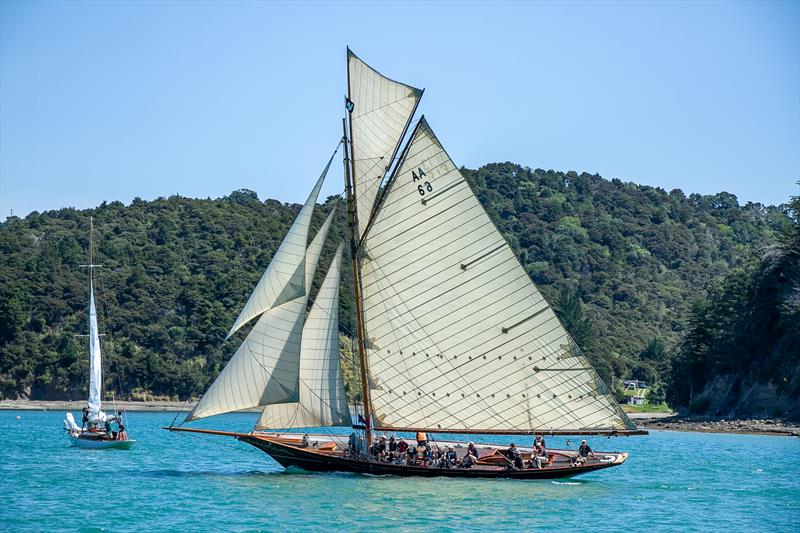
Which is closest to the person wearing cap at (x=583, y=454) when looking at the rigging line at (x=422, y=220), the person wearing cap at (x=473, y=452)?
the person wearing cap at (x=473, y=452)

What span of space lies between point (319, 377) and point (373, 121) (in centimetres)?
1036

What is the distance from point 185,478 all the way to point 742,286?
83316 millimetres

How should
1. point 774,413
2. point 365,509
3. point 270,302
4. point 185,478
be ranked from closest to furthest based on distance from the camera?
point 365,509 < point 270,302 < point 185,478 < point 774,413

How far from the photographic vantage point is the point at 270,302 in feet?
146

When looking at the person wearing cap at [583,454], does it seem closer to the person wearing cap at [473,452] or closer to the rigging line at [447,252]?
the person wearing cap at [473,452]

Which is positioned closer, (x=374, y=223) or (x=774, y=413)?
(x=374, y=223)

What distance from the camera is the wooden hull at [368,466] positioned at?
46.8 meters

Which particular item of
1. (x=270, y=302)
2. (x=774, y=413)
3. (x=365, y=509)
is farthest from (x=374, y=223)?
(x=774, y=413)

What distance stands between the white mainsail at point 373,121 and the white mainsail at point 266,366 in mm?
2371

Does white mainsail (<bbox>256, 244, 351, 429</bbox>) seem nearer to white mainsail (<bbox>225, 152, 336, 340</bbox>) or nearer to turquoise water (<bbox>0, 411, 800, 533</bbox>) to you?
white mainsail (<bbox>225, 152, 336, 340</bbox>)

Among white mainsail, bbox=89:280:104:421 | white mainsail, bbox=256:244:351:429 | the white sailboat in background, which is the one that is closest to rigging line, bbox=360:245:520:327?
white mainsail, bbox=256:244:351:429

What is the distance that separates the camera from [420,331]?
153 feet

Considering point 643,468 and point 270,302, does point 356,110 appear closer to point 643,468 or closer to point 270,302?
point 270,302

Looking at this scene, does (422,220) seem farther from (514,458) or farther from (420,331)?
(514,458)
